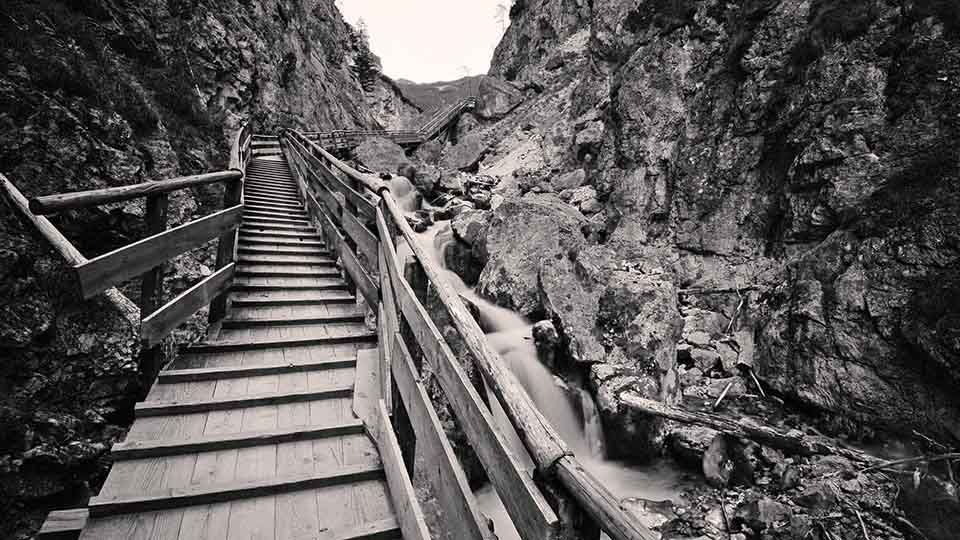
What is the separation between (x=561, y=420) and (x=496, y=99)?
67.9ft

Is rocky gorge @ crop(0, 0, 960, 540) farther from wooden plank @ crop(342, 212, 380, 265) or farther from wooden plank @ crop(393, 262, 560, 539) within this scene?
wooden plank @ crop(393, 262, 560, 539)

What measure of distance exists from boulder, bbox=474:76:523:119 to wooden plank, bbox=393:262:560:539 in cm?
2330

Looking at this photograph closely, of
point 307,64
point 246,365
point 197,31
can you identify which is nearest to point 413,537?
point 246,365

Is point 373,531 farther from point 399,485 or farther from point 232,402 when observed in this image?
point 232,402

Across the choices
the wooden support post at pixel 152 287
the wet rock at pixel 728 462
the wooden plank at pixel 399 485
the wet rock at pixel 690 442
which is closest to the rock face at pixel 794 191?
the wet rock at pixel 728 462

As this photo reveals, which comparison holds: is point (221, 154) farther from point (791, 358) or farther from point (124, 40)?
point (791, 358)

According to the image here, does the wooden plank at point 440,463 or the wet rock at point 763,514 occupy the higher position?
the wooden plank at point 440,463

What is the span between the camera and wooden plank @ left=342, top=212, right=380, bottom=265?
4.62 meters

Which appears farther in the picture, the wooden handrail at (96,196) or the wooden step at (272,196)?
the wooden step at (272,196)

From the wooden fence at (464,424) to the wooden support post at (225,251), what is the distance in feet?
5.85

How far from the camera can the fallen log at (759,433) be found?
6.70m

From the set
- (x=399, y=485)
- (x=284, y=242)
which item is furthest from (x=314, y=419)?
(x=284, y=242)

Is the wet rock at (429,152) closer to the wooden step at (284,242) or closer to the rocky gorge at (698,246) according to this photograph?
the rocky gorge at (698,246)

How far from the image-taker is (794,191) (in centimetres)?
1043
